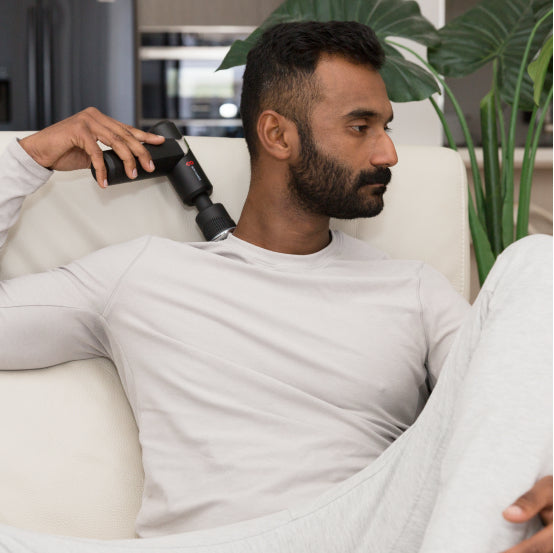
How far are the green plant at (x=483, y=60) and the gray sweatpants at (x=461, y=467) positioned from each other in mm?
919

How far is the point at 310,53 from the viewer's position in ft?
4.38

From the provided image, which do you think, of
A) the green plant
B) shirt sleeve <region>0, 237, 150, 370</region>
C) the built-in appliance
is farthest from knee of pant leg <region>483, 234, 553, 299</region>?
the built-in appliance

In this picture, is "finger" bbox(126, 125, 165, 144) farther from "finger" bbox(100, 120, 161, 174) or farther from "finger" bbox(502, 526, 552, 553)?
"finger" bbox(502, 526, 552, 553)

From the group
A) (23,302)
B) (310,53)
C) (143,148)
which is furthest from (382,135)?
(23,302)

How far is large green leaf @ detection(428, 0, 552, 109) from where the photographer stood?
74.4 inches

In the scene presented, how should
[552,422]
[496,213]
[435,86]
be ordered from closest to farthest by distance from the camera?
[552,422] < [435,86] < [496,213]

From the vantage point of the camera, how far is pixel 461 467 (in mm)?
746

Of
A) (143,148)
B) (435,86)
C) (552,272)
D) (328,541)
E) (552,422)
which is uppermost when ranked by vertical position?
(435,86)

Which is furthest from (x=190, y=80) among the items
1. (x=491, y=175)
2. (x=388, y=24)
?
(x=491, y=175)

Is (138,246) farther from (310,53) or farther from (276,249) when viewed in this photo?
(310,53)

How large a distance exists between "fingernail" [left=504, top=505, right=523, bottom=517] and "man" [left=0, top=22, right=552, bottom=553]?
0.48 ft

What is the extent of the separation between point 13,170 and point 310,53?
20.9 inches

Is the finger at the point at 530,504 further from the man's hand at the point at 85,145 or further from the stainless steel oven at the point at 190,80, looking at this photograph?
the stainless steel oven at the point at 190,80

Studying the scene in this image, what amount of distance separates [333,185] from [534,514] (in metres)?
0.72
